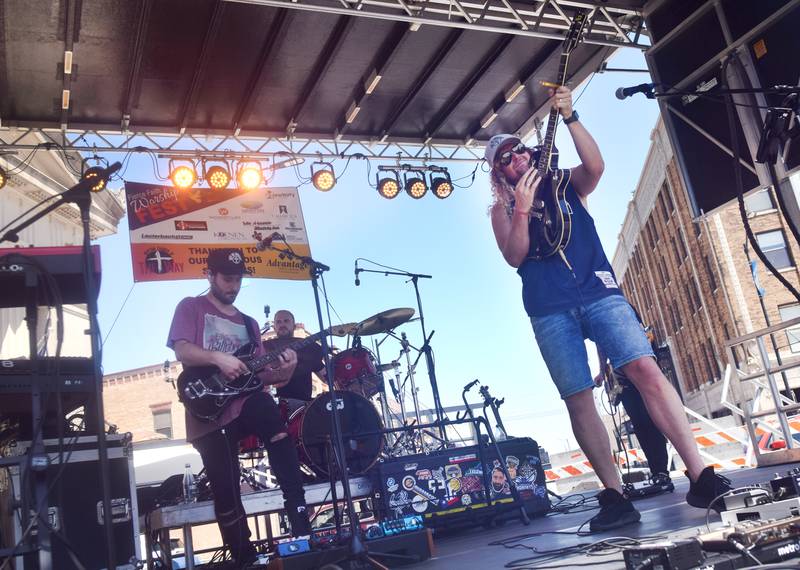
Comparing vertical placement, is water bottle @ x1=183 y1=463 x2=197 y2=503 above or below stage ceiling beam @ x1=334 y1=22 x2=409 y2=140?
below

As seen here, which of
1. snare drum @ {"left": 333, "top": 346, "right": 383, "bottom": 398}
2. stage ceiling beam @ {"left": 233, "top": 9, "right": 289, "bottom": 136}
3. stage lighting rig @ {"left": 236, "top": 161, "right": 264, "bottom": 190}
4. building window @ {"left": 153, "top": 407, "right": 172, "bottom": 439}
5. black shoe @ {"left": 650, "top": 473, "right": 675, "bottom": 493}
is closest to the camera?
black shoe @ {"left": 650, "top": 473, "right": 675, "bottom": 493}

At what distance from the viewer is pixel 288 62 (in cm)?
731

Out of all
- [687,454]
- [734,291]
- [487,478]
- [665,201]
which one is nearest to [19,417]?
[487,478]

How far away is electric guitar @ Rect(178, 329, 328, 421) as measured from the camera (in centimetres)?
441

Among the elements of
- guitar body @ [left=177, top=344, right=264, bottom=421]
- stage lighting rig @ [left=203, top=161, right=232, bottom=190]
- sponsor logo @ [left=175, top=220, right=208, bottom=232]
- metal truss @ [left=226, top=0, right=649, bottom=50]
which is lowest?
guitar body @ [left=177, top=344, right=264, bottom=421]

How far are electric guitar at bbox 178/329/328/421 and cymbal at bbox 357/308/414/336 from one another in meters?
2.57

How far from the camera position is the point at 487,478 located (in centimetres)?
569

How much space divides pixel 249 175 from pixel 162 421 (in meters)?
27.9

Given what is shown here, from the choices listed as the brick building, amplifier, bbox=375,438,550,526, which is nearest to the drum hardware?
amplifier, bbox=375,438,550,526

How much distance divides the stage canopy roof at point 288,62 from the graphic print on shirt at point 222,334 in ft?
9.19

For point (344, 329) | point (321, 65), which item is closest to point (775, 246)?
point (321, 65)

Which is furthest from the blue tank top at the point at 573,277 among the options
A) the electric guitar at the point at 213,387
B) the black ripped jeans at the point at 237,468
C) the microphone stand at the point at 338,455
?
the black ripped jeans at the point at 237,468

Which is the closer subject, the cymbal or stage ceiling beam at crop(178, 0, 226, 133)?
stage ceiling beam at crop(178, 0, 226, 133)

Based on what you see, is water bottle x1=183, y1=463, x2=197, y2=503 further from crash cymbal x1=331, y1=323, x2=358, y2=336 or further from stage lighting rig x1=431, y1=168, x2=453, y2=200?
stage lighting rig x1=431, y1=168, x2=453, y2=200
